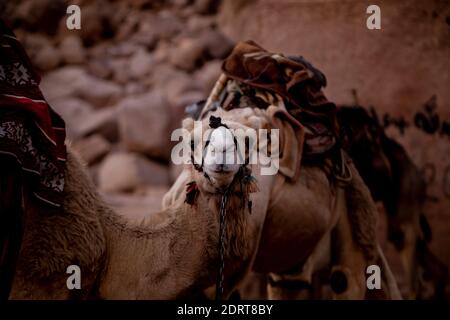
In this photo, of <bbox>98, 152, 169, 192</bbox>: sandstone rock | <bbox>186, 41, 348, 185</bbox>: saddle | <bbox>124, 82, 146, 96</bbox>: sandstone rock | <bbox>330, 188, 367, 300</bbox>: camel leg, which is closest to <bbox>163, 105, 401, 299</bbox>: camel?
<bbox>330, 188, 367, 300</bbox>: camel leg

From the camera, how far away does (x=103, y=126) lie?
8.91 metres

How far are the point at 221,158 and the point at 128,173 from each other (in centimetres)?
614

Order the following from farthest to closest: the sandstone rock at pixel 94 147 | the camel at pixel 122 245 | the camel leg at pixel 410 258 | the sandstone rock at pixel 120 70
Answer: the sandstone rock at pixel 120 70 < the sandstone rock at pixel 94 147 < the camel leg at pixel 410 258 < the camel at pixel 122 245

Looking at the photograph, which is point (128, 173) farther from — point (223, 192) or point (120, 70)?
point (223, 192)

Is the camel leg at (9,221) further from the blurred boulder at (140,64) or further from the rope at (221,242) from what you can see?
the blurred boulder at (140,64)

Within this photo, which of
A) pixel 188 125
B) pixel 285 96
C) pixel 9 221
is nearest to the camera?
pixel 9 221

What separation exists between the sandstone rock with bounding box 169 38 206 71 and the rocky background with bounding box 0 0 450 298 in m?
0.02

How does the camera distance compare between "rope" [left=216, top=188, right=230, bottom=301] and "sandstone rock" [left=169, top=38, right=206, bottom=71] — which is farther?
"sandstone rock" [left=169, top=38, right=206, bottom=71]

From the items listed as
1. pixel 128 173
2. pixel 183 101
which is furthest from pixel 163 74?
pixel 128 173

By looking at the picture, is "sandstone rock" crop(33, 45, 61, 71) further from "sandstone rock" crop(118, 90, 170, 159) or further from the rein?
the rein

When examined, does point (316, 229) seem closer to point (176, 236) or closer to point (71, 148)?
point (176, 236)

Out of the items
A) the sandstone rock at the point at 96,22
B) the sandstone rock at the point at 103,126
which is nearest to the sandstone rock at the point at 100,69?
the sandstone rock at the point at 96,22

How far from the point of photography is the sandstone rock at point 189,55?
9695mm

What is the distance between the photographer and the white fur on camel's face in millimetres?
2441
